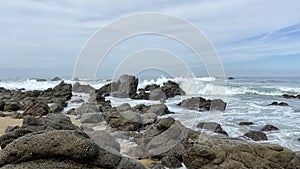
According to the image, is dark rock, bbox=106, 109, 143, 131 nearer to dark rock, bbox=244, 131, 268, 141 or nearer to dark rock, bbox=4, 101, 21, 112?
dark rock, bbox=244, 131, 268, 141

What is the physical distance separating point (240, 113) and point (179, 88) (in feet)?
47.3

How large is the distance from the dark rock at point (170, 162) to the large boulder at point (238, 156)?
103cm

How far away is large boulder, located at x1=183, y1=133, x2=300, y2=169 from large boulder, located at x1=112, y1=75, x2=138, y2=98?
24900mm

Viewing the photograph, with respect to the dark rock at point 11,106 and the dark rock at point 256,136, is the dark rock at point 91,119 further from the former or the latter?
the dark rock at point 256,136

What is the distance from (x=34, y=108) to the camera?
60.6 ft

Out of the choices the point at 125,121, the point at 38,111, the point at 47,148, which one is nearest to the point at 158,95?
the point at 38,111

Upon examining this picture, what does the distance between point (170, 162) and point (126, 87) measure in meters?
25.2

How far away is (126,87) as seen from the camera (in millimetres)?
33875

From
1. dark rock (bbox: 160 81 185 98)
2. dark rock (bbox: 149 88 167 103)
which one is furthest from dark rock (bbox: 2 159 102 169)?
dark rock (bbox: 160 81 185 98)

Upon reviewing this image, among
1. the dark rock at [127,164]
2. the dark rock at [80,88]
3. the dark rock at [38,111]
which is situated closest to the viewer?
the dark rock at [127,164]

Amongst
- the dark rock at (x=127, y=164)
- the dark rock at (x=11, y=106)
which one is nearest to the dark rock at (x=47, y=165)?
the dark rock at (x=127, y=164)

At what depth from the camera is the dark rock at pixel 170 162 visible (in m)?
8.84

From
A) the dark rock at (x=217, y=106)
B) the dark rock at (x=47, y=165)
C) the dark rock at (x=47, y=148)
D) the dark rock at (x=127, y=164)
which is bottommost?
the dark rock at (x=217, y=106)

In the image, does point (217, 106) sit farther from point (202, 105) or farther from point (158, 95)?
point (158, 95)
